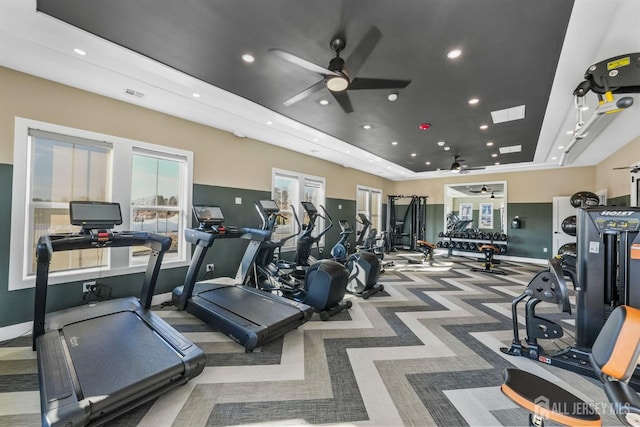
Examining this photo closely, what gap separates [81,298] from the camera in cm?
339

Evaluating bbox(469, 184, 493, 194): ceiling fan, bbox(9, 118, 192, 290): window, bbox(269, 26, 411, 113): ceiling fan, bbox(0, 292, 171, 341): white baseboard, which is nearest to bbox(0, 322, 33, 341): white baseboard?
bbox(0, 292, 171, 341): white baseboard

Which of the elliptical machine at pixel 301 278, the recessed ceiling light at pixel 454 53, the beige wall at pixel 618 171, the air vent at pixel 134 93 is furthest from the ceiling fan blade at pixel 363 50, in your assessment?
the beige wall at pixel 618 171

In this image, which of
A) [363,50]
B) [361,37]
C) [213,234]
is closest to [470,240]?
[363,50]

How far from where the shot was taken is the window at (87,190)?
2980 millimetres

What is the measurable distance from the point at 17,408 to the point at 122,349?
2.16ft

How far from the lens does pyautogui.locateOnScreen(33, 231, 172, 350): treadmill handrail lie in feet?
7.98

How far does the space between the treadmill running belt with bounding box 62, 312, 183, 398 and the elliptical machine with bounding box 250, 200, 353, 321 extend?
71.5 inches

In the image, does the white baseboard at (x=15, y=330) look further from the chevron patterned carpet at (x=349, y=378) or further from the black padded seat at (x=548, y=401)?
the black padded seat at (x=548, y=401)

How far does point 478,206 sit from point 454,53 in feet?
28.6

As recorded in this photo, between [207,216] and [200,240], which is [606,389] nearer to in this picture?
[200,240]

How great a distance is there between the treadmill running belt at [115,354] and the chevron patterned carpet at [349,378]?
25cm

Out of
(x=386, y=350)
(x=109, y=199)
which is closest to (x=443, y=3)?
(x=386, y=350)

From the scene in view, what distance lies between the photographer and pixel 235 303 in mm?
3418

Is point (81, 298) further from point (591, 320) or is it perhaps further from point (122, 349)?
point (591, 320)
